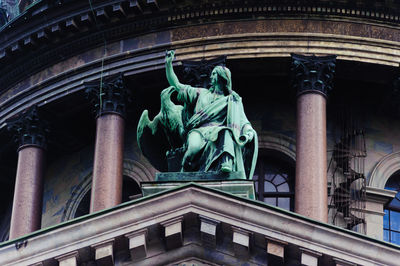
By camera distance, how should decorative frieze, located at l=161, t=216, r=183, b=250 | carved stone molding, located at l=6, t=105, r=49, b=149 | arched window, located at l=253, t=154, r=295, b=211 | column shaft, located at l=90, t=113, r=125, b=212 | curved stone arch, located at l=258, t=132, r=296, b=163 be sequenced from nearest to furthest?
decorative frieze, located at l=161, t=216, r=183, b=250 < column shaft, located at l=90, t=113, r=125, b=212 < arched window, located at l=253, t=154, r=295, b=211 < curved stone arch, located at l=258, t=132, r=296, b=163 < carved stone molding, located at l=6, t=105, r=49, b=149

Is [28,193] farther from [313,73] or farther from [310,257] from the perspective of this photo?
[310,257]

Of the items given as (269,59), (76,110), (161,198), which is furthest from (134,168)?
(161,198)

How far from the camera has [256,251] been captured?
2353cm

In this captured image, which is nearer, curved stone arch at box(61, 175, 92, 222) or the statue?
the statue

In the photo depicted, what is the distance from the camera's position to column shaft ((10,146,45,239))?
36219mm

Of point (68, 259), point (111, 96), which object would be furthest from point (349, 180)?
point (68, 259)

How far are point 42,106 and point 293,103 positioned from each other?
616cm

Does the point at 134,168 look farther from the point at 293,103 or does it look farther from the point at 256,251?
the point at 256,251

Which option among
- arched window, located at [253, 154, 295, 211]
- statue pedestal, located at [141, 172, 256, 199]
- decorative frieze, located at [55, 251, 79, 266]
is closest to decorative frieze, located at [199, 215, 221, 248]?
statue pedestal, located at [141, 172, 256, 199]

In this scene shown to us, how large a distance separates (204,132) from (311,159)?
26.8 ft

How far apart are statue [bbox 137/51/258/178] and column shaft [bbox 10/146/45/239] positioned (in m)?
9.81

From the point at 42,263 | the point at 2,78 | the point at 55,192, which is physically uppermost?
the point at 2,78

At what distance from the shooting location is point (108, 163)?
1383 inches

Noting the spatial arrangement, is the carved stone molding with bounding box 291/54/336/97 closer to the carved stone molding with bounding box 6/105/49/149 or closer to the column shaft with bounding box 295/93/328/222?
the column shaft with bounding box 295/93/328/222
